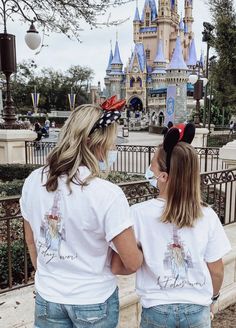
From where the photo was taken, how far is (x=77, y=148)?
5.30ft

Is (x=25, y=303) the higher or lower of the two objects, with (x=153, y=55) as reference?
lower

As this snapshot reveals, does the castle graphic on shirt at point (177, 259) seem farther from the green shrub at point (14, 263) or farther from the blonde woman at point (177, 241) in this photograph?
the green shrub at point (14, 263)

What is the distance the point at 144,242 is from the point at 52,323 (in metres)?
0.58

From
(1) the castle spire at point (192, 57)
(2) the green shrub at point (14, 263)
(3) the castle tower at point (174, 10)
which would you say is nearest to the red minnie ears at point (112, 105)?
(2) the green shrub at point (14, 263)

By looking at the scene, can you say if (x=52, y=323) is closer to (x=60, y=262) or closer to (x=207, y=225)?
(x=60, y=262)

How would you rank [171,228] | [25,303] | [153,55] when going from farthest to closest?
1. [153,55]
2. [25,303]
3. [171,228]

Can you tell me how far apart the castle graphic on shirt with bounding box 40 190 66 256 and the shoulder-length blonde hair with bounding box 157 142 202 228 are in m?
0.50

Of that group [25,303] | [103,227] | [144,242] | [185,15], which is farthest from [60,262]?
[185,15]

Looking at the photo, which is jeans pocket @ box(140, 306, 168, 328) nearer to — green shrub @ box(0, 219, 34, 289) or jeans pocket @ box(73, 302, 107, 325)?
jeans pocket @ box(73, 302, 107, 325)

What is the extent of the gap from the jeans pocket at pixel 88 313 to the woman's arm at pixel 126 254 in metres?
0.18

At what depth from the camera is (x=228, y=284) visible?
3.75 meters

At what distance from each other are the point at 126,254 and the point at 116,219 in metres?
0.19

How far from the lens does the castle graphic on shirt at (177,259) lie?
180 cm

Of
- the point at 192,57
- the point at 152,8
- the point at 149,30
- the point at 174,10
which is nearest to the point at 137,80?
the point at 192,57
